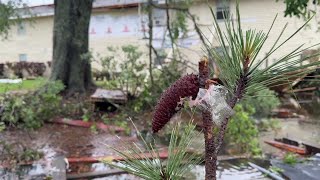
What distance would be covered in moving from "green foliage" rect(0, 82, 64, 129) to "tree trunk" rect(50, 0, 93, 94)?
258 cm

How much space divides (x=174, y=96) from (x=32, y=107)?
7002 mm

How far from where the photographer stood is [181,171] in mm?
1062

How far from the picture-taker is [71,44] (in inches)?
444

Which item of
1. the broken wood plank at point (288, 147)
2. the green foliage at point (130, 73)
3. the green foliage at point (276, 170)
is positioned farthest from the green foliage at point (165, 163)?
the green foliage at point (130, 73)

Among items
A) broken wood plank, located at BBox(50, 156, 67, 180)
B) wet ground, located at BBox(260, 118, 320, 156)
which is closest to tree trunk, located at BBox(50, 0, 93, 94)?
wet ground, located at BBox(260, 118, 320, 156)

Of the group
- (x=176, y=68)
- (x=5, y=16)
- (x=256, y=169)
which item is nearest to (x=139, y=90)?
(x=176, y=68)

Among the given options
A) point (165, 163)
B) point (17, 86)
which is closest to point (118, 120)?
point (17, 86)

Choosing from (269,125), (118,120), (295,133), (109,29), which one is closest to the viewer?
(295,133)

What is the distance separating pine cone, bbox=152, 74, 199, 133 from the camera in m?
0.91

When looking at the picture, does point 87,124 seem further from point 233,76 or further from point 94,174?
point 233,76

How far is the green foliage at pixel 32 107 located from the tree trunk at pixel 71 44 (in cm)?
258

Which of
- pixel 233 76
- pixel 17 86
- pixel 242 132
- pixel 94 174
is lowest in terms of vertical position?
pixel 94 174

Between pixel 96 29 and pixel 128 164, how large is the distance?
61.3ft

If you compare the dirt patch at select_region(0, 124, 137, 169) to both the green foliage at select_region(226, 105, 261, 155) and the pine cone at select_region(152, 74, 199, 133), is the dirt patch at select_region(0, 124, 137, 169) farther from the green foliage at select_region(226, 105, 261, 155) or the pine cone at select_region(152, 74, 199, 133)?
the pine cone at select_region(152, 74, 199, 133)
